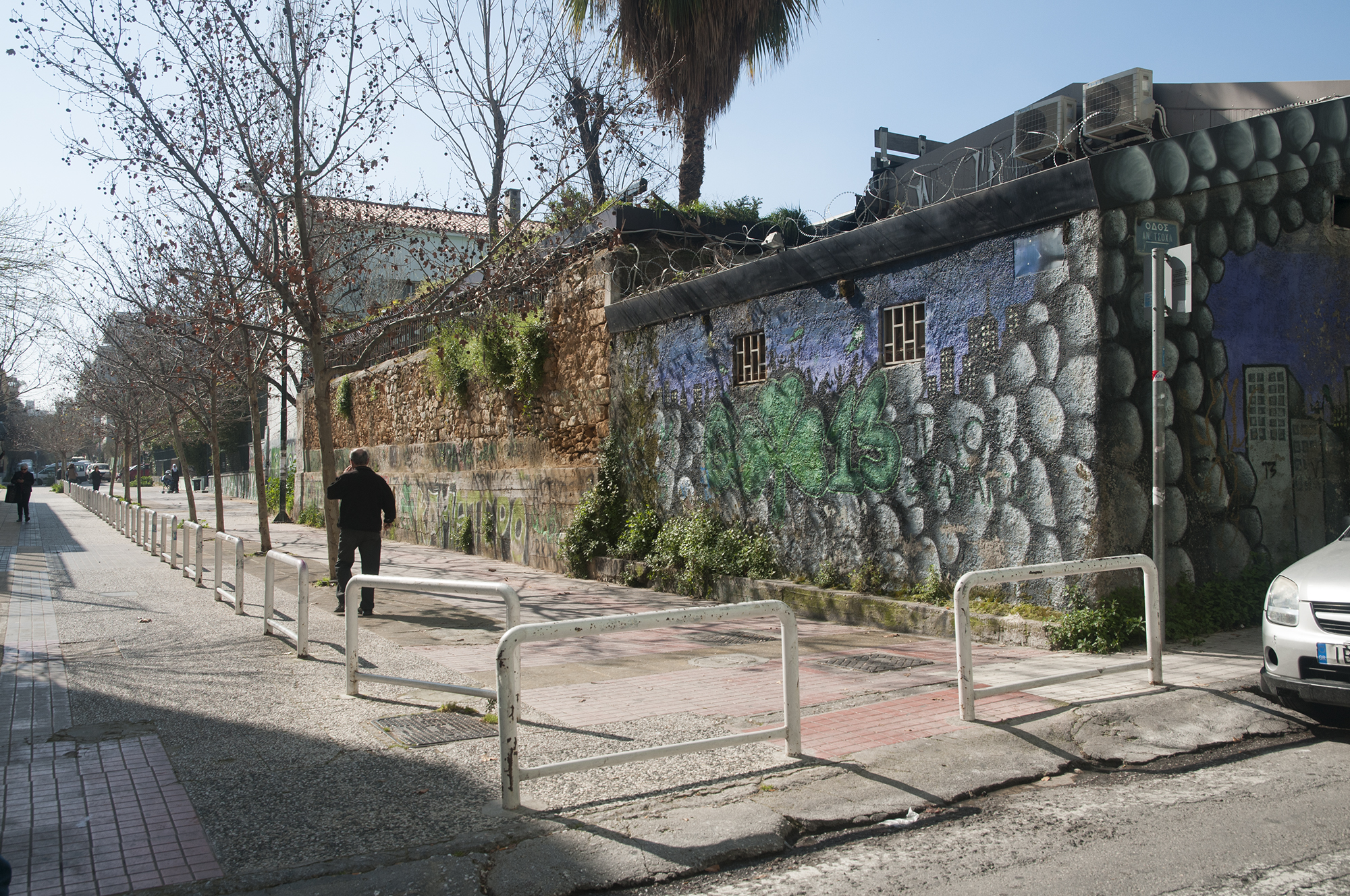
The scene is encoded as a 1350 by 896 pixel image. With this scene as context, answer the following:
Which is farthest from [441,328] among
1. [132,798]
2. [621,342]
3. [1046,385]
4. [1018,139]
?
[132,798]

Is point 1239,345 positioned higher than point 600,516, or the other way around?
point 1239,345

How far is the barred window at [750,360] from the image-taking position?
1114 cm

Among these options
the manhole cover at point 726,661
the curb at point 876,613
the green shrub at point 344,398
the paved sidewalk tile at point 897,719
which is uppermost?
the green shrub at point 344,398

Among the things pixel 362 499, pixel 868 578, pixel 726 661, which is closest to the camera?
pixel 726 661

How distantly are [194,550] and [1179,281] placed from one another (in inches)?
534

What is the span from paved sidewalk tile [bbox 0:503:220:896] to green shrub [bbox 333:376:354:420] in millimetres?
18885

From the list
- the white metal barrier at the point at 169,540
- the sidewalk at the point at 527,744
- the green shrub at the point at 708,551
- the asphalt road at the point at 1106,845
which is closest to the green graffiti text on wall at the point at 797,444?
the green shrub at the point at 708,551

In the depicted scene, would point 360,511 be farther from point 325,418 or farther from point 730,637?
point 730,637

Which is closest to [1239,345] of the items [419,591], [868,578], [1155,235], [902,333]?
[1155,235]

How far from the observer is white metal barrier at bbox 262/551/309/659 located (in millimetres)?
7320

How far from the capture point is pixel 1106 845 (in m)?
3.93

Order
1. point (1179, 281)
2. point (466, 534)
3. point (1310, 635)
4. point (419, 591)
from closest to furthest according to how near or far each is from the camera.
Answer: point (1310, 635), point (419, 591), point (1179, 281), point (466, 534)

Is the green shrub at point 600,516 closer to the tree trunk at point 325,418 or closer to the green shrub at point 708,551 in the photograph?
the green shrub at point 708,551

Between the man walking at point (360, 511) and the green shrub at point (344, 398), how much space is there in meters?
15.7
